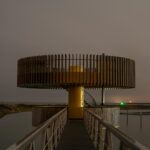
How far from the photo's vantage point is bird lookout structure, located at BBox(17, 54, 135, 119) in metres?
29.8

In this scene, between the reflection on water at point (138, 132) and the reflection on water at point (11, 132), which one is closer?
the reflection on water at point (11, 132)

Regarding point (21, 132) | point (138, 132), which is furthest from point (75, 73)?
point (138, 132)

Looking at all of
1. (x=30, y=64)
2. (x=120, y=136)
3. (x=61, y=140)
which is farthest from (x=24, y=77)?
Answer: (x=120, y=136)

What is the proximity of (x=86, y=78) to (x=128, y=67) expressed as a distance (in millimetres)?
4540

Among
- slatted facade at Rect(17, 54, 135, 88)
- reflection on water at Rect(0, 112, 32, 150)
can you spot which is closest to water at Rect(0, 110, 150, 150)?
reflection on water at Rect(0, 112, 32, 150)

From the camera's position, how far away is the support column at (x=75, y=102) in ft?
94.8

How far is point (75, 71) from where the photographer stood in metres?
30.1

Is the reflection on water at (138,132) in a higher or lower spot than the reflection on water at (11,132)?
lower

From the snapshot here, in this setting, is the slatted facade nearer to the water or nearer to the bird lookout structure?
the bird lookout structure

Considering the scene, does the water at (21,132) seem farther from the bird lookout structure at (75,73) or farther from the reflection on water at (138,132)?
the bird lookout structure at (75,73)

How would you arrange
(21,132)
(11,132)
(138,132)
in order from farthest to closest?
(138,132) → (11,132) → (21,132)

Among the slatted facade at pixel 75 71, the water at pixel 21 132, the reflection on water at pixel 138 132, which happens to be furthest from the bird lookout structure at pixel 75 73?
the reflection on water at pixel 138 132

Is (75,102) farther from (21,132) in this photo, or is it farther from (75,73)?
(21,132)

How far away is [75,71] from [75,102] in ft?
7.16
